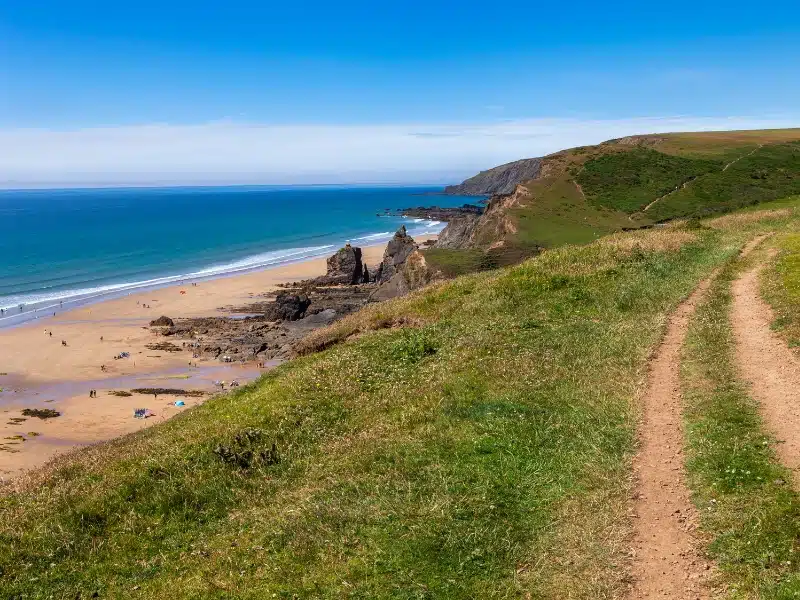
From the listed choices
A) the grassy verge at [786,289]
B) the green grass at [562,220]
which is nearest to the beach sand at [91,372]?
the grassy verge at [786,289]

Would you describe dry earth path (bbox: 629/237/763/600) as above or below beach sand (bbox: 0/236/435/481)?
above

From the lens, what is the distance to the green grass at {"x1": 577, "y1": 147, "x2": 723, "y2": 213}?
65.1 meters

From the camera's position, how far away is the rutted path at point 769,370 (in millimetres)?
10312

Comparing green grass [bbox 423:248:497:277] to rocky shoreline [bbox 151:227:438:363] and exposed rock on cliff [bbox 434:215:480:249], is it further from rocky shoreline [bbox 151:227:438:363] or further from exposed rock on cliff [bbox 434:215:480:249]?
exposed rock on cliff [bbox 434:215:480:249]

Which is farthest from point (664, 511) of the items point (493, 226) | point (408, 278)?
point (493, 226)

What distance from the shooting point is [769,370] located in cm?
1335

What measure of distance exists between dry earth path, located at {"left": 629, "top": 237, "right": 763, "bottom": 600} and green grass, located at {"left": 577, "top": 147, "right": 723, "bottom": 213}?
52303 millimetres

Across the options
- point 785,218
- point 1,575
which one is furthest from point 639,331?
point 785,218

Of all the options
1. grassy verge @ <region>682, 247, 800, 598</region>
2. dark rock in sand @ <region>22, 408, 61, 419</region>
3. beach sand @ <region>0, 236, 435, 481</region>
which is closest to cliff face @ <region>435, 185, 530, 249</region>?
beach sand @ <region>0, 236, 435, 481</region>

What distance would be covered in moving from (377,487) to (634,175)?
7064cm

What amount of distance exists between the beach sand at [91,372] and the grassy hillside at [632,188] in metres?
26.0

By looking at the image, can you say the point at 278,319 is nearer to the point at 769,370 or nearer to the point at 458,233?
the point at 458,233

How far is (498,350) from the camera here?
16.5 meters

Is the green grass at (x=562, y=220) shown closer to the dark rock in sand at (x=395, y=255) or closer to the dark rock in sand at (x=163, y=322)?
the dark rock in sand at (x=395, y=255)
